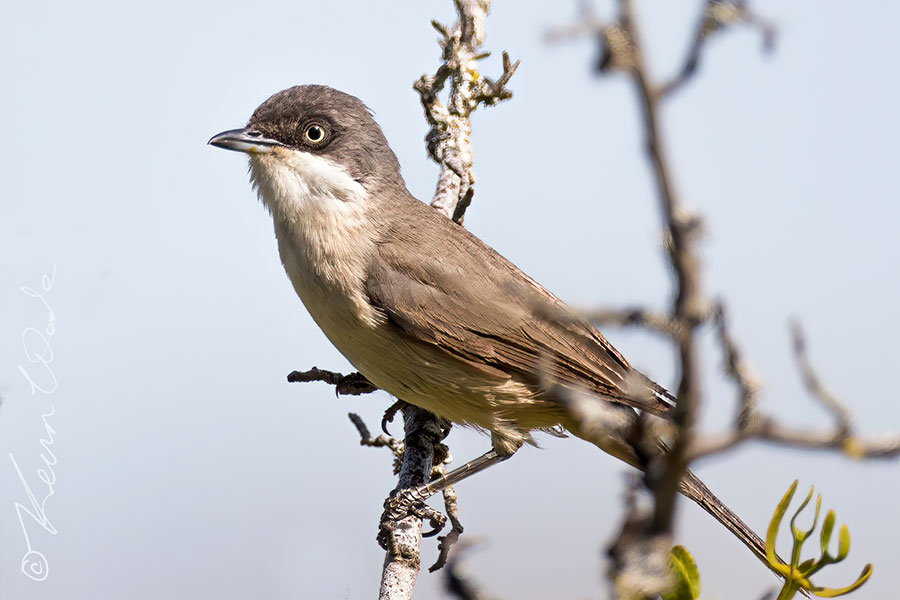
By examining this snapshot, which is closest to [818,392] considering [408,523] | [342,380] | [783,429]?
[783,429]

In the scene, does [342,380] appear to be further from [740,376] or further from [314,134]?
[740,376]

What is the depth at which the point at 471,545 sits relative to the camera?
1.65 meters

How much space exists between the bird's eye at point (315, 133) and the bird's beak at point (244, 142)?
0.16 m

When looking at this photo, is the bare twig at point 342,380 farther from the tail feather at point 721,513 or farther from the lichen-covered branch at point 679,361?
the lichen-covered branch at point 679,361

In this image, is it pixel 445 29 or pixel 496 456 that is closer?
pixel 496 456

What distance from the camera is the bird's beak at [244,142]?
4.64m

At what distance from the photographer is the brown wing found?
4469 millimetres

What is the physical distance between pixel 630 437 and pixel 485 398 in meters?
3.53

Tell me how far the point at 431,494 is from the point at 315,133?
6.62ft

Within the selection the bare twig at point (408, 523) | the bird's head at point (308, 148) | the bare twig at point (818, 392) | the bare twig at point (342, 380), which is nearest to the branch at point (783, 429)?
the bare twig at point (818, 392)

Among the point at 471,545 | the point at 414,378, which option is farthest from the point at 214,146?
the point at 471,545

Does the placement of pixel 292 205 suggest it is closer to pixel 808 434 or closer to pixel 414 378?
pixel 414 378

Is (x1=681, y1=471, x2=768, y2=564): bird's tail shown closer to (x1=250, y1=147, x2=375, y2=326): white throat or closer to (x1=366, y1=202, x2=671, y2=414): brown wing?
(x1=366, y1=202, x2=671, y2=414): brown wing

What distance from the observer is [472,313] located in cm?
466
